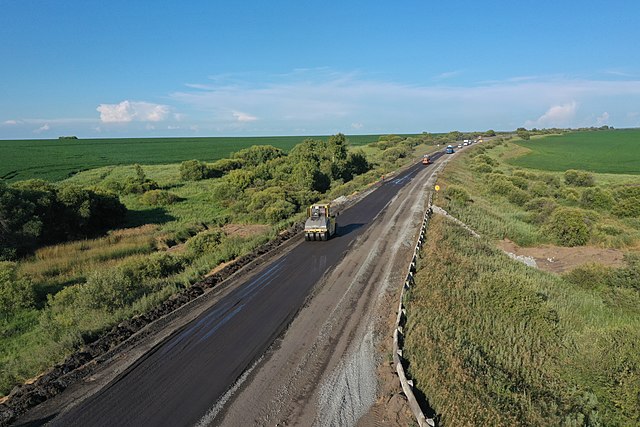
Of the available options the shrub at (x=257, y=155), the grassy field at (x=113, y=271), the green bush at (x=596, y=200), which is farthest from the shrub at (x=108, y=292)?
the shrub at (x=257, y=155)

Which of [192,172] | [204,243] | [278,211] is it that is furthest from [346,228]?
[192,172]

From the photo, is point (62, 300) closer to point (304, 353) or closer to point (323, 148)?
point (304, 353)

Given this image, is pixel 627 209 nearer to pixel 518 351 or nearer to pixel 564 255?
pixel 564 255

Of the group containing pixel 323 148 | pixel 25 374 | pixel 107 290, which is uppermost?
pixel 323 148

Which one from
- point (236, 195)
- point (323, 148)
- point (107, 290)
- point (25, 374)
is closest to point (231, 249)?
point (107, 290)

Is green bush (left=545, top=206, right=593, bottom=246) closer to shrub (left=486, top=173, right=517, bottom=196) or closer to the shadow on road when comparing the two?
the shadow on road

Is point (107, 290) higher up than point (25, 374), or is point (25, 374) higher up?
point (107, 290)
